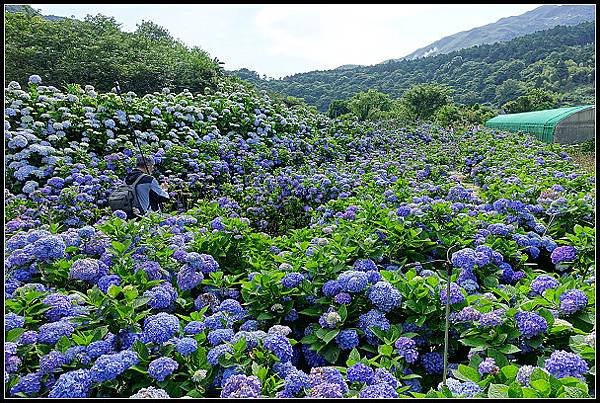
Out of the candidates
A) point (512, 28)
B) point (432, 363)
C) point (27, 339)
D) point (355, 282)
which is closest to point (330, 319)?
point (355, 282)

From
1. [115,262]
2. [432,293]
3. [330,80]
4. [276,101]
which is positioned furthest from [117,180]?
[330,80]

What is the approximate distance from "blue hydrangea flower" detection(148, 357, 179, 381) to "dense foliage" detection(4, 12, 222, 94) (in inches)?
566

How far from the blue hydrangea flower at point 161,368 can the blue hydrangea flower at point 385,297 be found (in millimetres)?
822

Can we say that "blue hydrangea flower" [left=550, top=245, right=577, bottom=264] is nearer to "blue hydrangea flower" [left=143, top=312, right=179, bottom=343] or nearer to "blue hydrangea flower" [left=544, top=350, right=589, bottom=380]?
"blue hydrangea flower" [left=544, top=350, right=589, bottom=380]

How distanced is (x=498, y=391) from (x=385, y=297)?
71 centimetres

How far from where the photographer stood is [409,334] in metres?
1.91

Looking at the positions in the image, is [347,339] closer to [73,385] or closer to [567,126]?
[73,385]

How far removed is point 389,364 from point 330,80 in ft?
155

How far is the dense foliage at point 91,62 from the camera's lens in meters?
15.9

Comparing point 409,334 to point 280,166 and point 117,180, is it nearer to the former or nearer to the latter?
point 117,180

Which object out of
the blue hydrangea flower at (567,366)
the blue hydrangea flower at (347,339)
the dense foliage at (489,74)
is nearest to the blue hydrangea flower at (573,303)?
the blue hydrangea flower at (567,366)

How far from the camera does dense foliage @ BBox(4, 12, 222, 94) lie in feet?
52.1

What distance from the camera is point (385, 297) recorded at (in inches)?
80.2

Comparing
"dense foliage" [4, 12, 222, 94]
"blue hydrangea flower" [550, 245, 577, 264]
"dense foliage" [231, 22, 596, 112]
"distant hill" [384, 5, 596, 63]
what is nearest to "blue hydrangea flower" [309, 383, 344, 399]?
"blue hydrangea flower" [550, 245, 577, 264]
